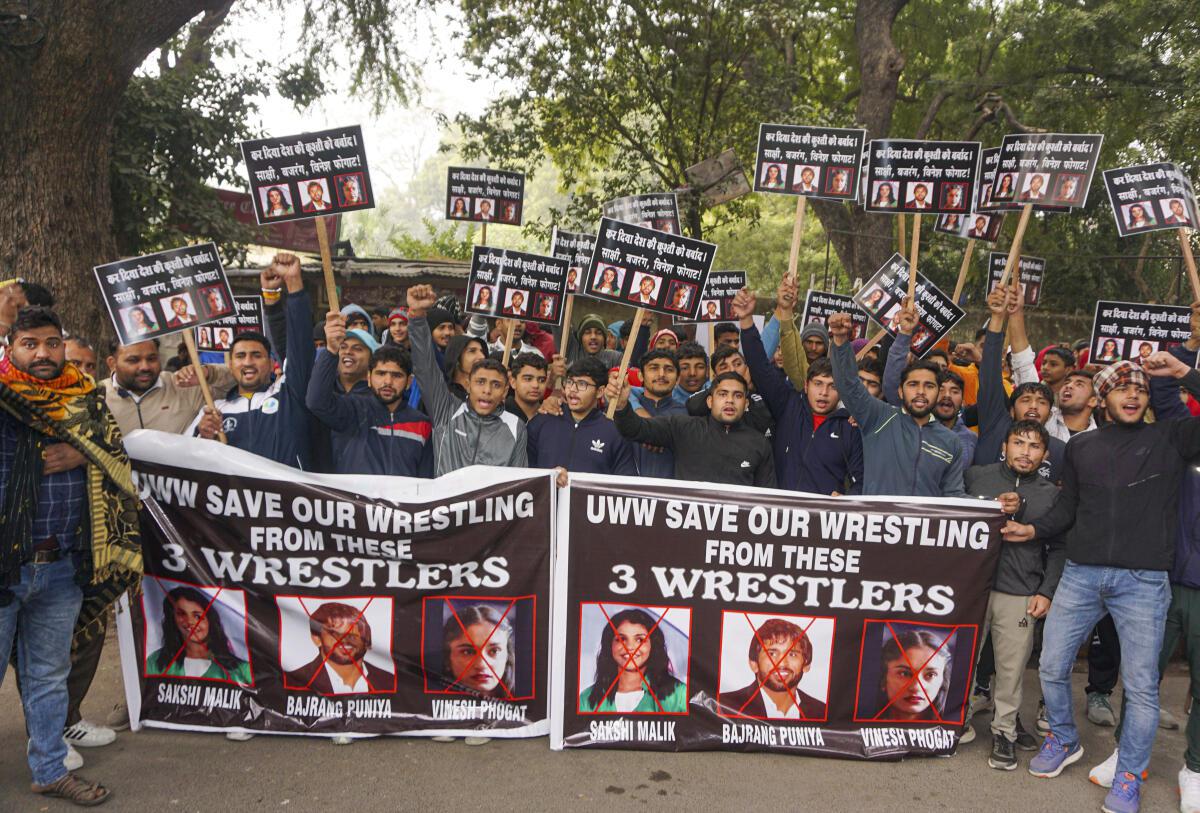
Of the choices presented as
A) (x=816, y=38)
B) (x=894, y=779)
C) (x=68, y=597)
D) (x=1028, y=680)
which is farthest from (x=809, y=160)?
(x=816, y=38)

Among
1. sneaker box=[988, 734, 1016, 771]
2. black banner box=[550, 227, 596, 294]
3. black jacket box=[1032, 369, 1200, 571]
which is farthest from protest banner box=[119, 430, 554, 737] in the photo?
black banner box=[550, 227, 596, 294]

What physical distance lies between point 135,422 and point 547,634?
2677 millimetres

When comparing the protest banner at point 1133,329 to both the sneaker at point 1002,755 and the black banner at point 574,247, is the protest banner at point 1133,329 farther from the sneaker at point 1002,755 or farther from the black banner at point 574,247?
the black banner at point 574,247

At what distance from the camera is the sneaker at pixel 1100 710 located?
18.6ft

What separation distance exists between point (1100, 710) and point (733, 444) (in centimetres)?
261

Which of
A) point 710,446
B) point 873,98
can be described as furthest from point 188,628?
point 873,98

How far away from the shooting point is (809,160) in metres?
7.21

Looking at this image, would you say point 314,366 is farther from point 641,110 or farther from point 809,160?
point 641,110

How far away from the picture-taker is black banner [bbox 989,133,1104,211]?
7008mm

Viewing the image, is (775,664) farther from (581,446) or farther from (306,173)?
(306,173)

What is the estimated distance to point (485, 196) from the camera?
9.49 meters

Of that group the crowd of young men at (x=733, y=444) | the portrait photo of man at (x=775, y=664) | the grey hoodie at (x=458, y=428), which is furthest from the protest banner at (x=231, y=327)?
the portrait photo of man at (x=775, y=664)

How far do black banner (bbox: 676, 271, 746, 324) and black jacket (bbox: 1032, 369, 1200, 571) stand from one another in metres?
4.42

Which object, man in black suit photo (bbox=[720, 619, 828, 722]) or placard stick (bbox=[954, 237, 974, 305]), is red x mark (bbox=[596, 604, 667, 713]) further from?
placard stick (bbox=[954, 237, 974, 305])
